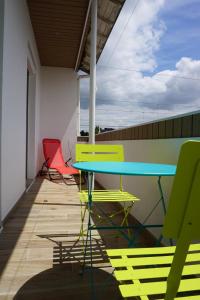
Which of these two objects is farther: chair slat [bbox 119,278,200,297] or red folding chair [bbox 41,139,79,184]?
red folding chair [bbox 41,139,79,184]

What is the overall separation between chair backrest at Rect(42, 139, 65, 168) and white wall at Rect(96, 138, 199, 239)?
3.48 metres

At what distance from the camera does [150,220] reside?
8.01 feet

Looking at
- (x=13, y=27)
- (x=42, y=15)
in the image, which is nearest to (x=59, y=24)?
(x=42, y=15)

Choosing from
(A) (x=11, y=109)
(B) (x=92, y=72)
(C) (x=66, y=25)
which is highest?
(C) (x=66, y=25)

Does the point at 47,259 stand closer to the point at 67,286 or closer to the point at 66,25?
the point at 67,286

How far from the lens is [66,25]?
5160 mm

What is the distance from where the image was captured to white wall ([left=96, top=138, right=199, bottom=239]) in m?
2.01

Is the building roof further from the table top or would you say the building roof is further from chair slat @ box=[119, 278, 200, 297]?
chair slat @ box=[119, 278, 200, 297]

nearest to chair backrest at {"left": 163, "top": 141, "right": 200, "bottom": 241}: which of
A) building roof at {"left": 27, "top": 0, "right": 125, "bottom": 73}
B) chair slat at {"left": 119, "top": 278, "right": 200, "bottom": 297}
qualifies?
chair slat at {"left": 119, "top": 278, "right": 200, "bottom": 297}

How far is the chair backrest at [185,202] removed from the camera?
0.57 m

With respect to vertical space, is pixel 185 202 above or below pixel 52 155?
above

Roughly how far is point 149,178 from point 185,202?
194 cm

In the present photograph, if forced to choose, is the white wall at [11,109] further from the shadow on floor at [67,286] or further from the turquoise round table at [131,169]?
the turquoise round table at [131,169]

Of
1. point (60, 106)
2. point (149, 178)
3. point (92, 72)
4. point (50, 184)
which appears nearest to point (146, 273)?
point (149, 178)
